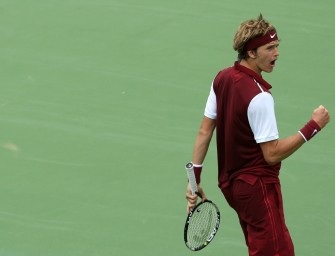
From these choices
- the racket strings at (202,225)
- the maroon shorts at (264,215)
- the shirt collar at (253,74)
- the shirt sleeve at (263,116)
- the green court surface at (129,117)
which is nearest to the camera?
the shirt sleeve at (263,116)

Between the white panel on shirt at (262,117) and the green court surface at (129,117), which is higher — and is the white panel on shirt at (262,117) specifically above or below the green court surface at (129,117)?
above

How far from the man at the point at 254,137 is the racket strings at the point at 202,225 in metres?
0.09

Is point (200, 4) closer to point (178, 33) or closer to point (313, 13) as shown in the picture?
point (178, 33)

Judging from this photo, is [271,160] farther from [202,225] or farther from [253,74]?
[202,225]

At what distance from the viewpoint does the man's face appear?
5.11 meters

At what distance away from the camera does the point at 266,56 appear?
5.12 m

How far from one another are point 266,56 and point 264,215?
963 mm

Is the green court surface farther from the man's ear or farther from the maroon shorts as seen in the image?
the man's ear

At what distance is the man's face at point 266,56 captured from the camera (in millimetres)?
5105

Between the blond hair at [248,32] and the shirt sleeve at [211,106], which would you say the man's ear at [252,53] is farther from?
the shirt sleeve at [211,106]

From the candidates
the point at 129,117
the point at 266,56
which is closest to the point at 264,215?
the point at 266,56

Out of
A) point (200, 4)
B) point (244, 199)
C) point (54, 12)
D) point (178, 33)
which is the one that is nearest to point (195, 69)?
point (178, 33)

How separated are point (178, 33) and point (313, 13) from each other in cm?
143

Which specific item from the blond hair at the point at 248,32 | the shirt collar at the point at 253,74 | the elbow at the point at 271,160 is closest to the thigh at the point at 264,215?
the elbow at the point at 271,160
